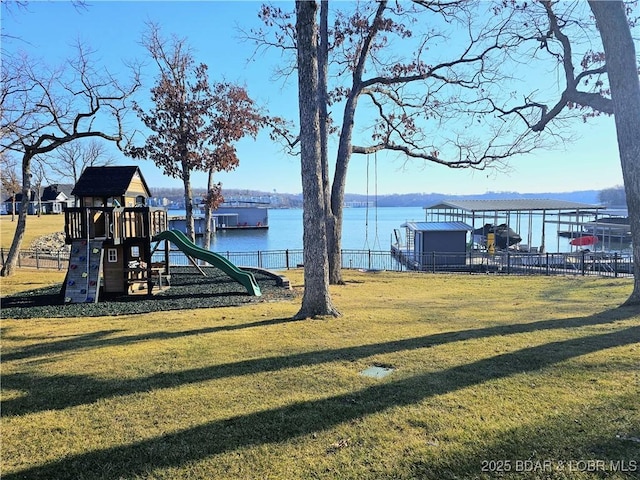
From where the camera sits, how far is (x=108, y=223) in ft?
40.6

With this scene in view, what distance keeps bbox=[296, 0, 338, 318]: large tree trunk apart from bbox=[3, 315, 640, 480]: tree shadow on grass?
2.92 metres

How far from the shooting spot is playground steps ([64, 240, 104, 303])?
1147 centimetres

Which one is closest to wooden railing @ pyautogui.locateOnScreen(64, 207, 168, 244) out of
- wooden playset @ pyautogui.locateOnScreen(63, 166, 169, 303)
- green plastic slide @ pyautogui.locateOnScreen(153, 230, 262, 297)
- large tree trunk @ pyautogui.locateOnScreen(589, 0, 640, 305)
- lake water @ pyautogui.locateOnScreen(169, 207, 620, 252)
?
wooden playset @ pyautogui.locateOnScreen(63, 166, 169, 303)

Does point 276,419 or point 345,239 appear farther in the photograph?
point 345,239

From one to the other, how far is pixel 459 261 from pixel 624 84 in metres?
21.0

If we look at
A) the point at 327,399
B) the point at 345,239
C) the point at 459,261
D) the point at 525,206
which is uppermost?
the point at 525,206

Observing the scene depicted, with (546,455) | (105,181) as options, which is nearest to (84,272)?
(105,181)

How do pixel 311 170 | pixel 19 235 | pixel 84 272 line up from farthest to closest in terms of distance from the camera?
pixel 19 235 < pixel 84 272 < pixel 311 170

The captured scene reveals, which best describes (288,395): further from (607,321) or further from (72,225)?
(72,225)

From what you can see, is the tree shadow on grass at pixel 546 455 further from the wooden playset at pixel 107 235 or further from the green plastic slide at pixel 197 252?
the wooden playset at pixel 107 235

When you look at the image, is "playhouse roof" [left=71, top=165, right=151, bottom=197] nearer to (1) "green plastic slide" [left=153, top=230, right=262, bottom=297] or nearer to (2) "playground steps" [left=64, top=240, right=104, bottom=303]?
(2) "playground steps" [left=64, top=240, right=104, bottom=303]

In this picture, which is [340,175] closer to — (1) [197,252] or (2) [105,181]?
(1) [197,252]

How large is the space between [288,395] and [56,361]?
11.8 feet

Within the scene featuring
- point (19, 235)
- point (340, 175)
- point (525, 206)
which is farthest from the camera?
point (525, 206)
